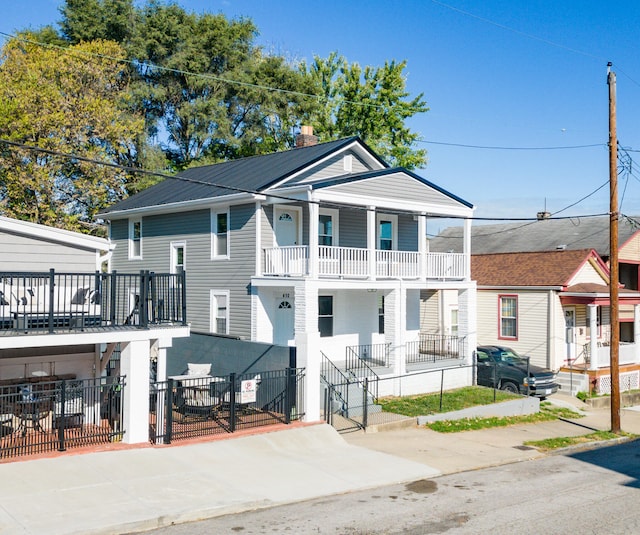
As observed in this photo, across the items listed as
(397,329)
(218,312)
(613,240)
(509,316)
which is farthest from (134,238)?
(613,240)

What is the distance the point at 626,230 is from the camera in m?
35.9

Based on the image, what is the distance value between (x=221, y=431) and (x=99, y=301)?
13.2ft

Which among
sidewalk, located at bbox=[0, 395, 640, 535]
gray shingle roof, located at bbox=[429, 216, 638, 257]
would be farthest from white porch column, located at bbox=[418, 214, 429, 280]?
gray shingle roof, located at bbox=[429, 216, 638, 257]

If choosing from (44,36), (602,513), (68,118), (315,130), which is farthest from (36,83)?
(602,513)

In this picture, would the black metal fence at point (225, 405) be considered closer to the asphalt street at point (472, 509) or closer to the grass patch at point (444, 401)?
the grass patch at point (444, 401)

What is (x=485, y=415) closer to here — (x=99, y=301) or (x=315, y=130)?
(x=99, y=301)

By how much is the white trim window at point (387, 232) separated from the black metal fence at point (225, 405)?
10.1 metres

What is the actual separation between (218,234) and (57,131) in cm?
1327

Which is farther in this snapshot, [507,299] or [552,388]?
[507,299]

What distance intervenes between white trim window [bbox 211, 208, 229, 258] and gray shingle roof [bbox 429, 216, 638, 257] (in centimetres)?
1747

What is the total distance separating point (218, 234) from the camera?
82.4 feet

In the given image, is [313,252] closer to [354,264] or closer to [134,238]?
[354,264]

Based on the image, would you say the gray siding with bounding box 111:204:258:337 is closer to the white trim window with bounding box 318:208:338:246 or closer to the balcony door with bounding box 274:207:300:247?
the balcony door with bounding box 274:207:300:247

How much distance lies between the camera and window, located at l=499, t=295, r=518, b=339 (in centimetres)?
3028
